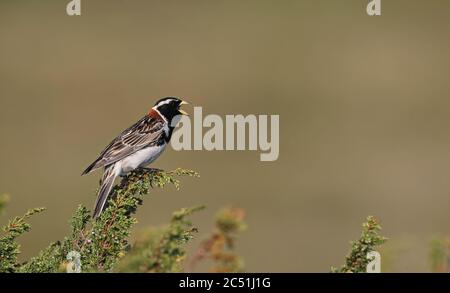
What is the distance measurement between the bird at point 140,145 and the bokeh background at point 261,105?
2836 mm

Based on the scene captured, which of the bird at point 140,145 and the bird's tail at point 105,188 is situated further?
the bird at point 140,145

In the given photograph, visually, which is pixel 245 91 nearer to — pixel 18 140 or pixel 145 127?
pixel 18 140

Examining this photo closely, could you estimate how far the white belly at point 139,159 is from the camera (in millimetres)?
8578

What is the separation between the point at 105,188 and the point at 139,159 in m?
1.11

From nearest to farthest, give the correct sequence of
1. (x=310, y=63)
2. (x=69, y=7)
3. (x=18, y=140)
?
(x=18, y=140)
(x=310, y=63)
(x=69, y=7)

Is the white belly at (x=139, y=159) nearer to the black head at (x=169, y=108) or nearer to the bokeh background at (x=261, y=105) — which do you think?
the black head at (x=169, y=108)

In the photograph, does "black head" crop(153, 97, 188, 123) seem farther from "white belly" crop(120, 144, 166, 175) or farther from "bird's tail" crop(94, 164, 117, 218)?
"bird's tail" crop(94, 164, 117, 218)

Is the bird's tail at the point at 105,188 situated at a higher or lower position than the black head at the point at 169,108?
lower

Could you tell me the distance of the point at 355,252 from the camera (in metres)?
4.70

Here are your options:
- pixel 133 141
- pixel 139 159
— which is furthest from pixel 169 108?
pixel 139 159

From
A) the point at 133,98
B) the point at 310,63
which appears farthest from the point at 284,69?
the point at 133,98

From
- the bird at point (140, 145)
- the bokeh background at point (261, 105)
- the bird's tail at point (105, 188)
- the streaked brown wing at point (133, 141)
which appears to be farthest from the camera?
the bokeh background at point (261, 105)

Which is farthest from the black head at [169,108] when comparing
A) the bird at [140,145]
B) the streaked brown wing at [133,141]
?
the streaked brown wing at [133,141]

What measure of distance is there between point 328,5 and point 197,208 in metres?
33.5
